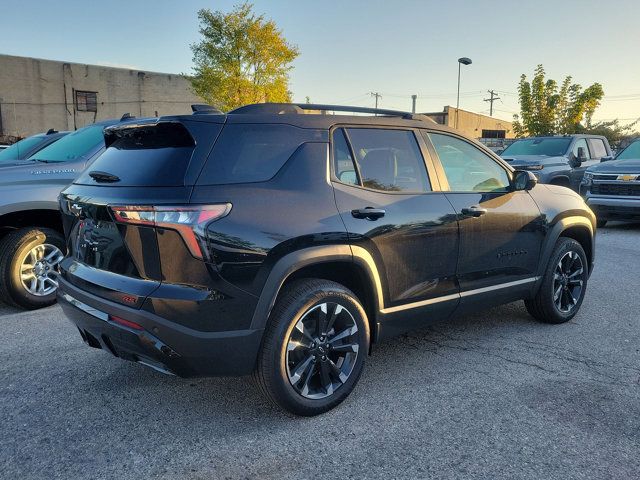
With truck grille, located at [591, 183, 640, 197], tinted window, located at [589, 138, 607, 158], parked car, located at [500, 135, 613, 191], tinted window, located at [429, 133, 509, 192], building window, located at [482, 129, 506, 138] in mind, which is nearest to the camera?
tinted window, located at [429, 133, 509, 192]

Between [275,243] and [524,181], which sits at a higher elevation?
[524,181]

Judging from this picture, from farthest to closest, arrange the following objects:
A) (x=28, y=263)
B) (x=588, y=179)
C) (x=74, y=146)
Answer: (x=588, y=179), (x=74, y=146), (x=28, y=263)

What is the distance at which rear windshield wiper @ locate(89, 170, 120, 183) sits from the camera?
2988 mm

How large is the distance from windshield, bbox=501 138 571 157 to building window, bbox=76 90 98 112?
32303 mm

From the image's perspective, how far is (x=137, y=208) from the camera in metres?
2.66

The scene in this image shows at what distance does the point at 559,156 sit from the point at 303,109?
1038 cm

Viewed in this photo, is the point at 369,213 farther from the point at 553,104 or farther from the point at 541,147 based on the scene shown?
the point at 553,104

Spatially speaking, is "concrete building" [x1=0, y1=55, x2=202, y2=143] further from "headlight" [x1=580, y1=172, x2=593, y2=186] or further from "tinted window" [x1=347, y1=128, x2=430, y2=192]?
"tinted window" [x1=347, y1=128, x2=430, y2=192]

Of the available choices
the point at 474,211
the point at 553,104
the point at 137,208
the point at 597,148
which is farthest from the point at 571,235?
the point at 553,104

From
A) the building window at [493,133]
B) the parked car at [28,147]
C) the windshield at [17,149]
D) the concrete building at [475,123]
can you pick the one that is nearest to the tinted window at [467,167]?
the parked car at [28,147]

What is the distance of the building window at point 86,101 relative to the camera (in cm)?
3656

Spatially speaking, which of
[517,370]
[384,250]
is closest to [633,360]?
[517,370]

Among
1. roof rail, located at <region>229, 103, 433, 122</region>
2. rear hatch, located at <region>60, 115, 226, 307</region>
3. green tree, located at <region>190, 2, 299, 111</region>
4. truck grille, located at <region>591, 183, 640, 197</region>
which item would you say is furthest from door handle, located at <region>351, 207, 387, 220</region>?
green tree, located at <region>190, 2, 299, 111</region>

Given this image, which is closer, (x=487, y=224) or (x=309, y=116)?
(x=309, y=116)
